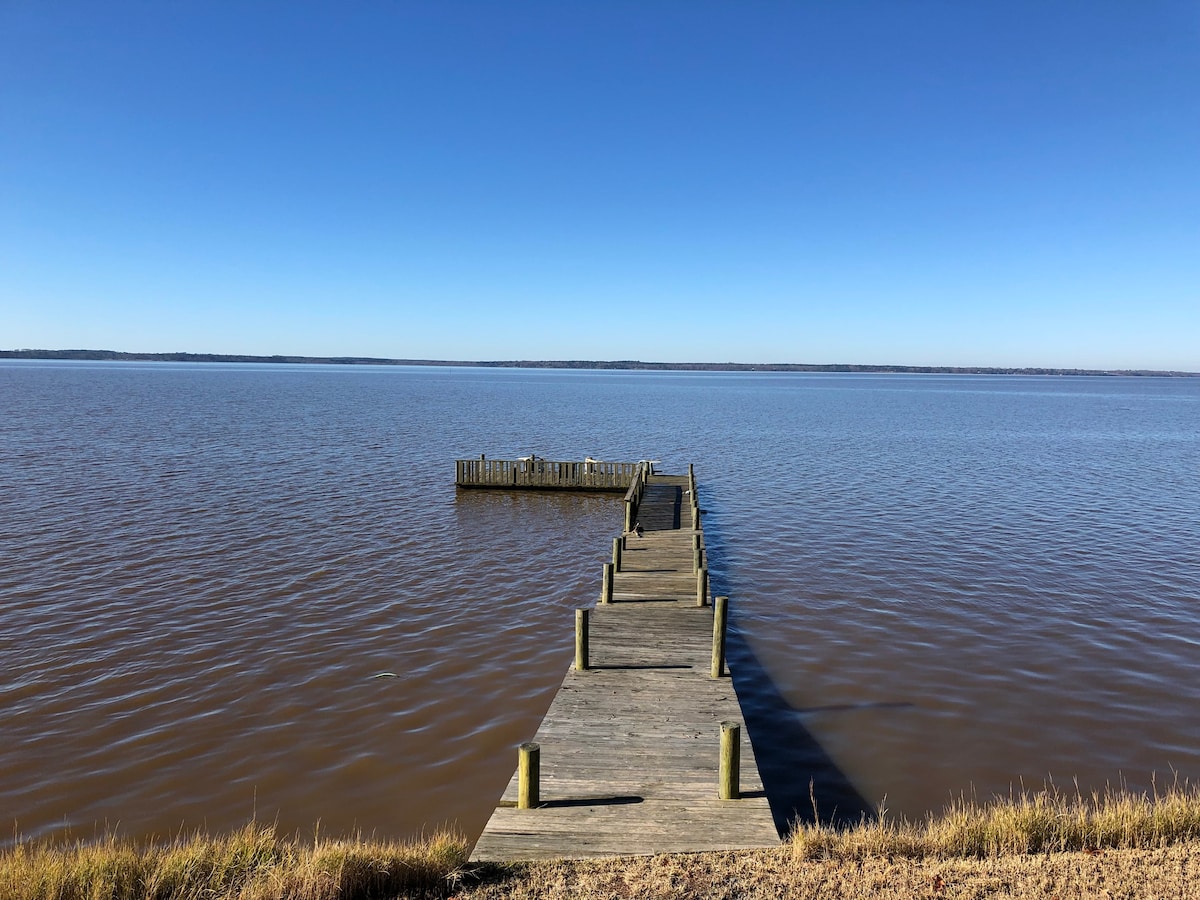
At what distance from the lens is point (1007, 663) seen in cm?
1428

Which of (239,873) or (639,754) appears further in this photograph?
(639,754)

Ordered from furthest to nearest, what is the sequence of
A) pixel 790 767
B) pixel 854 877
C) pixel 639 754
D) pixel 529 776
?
pixel 790 767, pixel 639 754, pixel 529 776, pixel 854 877

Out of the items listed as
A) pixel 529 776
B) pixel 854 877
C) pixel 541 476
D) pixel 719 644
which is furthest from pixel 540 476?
pixel 854 877

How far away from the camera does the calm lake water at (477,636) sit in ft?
34.1

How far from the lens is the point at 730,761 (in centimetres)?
838

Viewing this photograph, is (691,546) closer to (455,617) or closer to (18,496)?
(455,617)

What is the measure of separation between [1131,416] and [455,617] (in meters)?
107

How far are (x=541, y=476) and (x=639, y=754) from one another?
23.3 metres

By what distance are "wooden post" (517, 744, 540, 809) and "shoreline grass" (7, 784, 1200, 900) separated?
33.3 inches

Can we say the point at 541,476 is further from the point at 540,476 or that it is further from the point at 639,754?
the point at 639,754

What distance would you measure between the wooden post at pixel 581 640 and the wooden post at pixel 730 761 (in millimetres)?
4064

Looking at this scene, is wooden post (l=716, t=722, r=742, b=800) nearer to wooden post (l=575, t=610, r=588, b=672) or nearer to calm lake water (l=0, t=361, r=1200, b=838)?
calm lake water (l=0, t=361, r=1200, b=838)

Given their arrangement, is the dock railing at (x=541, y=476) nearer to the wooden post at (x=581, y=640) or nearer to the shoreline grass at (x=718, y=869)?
the wooden post at (x=581, y=640)

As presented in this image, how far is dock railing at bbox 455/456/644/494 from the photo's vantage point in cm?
3191
